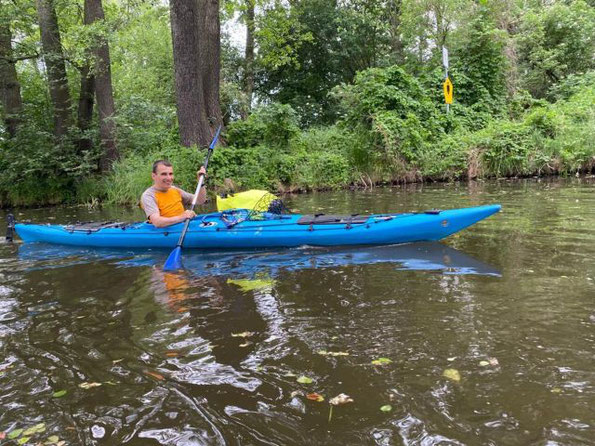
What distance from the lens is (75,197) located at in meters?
12.5

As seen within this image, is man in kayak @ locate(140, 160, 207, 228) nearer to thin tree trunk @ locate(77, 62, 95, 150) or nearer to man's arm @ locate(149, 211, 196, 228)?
man's arm @ locate(149, 211, 196, 228)

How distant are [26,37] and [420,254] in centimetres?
1245

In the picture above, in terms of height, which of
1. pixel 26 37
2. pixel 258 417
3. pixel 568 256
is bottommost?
pixel 258 417

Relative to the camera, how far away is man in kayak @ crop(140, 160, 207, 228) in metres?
5.81

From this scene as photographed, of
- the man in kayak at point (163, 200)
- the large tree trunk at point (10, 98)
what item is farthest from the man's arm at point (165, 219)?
the large tree trunk at point (10, 98)

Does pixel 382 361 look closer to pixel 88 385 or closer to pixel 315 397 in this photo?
pixel 315 397

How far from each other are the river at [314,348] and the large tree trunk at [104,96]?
23.5 feet

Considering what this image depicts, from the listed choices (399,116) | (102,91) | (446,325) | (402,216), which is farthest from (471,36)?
(446,325)

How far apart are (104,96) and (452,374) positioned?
11412mm

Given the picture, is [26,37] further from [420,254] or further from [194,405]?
[194,405]

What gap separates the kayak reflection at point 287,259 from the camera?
478cm

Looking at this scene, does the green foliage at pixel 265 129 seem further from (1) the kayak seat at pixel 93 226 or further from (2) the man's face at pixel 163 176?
(2) the man's face at pixel 163 176

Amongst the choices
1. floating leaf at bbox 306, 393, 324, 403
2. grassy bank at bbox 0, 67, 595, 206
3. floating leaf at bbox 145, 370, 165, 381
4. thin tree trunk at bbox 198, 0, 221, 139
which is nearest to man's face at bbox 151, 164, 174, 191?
floating leaf at bbox 145, 370, 165, 381

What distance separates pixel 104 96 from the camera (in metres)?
11.8
